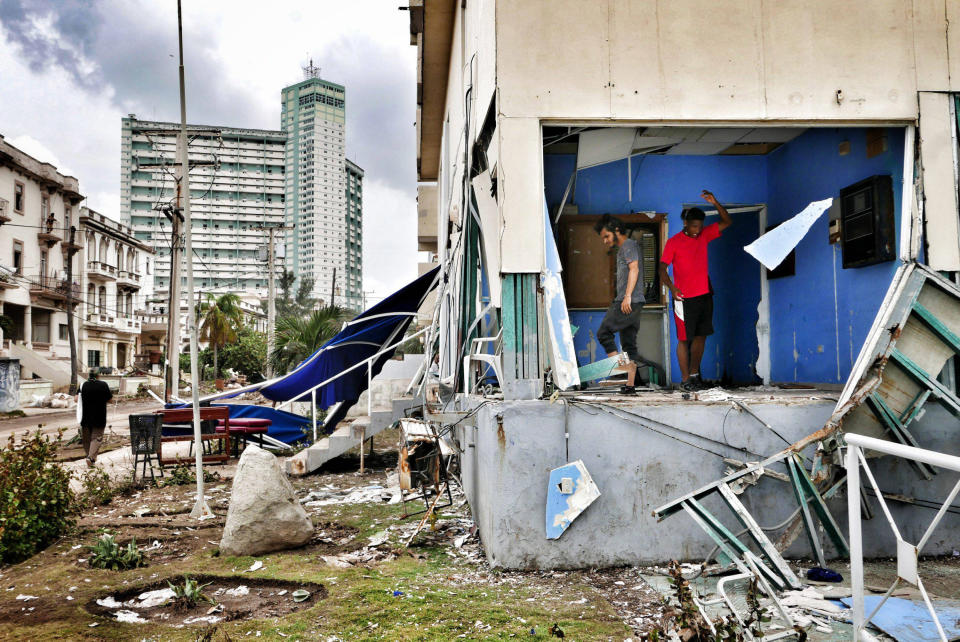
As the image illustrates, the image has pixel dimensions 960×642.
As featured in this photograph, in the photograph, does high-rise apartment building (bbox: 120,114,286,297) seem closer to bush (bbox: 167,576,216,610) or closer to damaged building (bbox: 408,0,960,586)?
damaged building (bbox: 408,0,960,586)

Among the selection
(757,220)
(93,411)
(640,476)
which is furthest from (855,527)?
(93,411)

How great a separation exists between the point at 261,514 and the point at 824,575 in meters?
4.97

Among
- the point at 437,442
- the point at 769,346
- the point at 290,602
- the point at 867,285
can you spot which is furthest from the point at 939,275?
the point at 290,602

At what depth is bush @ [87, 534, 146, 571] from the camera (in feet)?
19.5

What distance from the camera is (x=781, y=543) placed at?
15.6ft

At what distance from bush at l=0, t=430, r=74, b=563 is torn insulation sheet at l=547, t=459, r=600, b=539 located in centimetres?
498

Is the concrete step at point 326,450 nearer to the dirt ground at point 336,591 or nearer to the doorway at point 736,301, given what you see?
the dirt ground at point 336,591

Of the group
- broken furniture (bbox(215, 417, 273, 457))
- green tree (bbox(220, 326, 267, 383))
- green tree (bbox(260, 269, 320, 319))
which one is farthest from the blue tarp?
green tree (bbox(260, 269, 320, 319))

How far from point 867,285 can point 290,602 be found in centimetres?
631

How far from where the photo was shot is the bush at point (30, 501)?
20.3 feet

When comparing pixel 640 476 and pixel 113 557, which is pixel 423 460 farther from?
pixel 113 557

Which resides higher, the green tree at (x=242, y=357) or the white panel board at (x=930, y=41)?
the white panel board at (x=930, y=41)

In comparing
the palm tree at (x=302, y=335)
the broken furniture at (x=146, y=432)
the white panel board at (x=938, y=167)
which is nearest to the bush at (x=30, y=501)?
the broken furniture at (x=146, y=432)

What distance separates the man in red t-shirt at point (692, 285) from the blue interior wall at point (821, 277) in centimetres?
97
